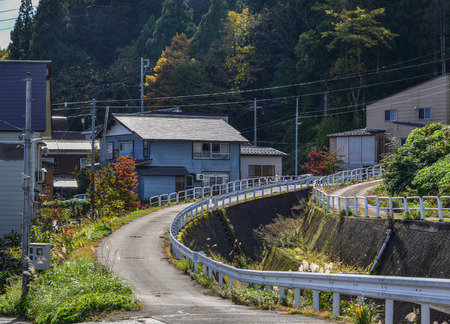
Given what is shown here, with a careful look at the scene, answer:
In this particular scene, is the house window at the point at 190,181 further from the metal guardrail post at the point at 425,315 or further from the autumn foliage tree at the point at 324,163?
the metal guardrail post at the point at 425,315

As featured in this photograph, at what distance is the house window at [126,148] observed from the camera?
52.5 meters

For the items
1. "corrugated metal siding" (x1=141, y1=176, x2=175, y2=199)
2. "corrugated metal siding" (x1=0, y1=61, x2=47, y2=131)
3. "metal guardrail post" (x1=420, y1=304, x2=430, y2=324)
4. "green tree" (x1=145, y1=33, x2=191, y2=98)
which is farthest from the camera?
"green tree" (x1=145, y1=33, x2=191, y2=98)

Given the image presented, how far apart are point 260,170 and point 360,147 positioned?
9627 millimetres

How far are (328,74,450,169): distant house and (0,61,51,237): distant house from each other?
31073 mm

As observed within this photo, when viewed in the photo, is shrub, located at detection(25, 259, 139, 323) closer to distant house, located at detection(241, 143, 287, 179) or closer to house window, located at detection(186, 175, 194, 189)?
house window, located at detection(186, 175, 194, 189)

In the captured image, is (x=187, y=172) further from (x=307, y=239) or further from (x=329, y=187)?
(x=307, y=239)

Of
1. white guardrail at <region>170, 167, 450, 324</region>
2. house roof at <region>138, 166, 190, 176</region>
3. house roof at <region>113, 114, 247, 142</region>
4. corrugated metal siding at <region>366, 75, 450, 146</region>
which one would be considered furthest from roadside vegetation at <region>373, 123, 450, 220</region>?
house roof at <region>113, 114, 247, 142</region>

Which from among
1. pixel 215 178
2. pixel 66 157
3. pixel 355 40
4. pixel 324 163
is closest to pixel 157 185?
pixel 215 178

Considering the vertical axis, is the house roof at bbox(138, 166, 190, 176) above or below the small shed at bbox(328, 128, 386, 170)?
below

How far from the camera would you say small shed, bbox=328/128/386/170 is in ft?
185

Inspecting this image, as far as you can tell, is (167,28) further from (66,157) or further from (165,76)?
(66,157)

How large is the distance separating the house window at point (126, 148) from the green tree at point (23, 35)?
162 ft

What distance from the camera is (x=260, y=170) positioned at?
57.9m

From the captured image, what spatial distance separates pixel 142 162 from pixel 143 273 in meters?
30.5
